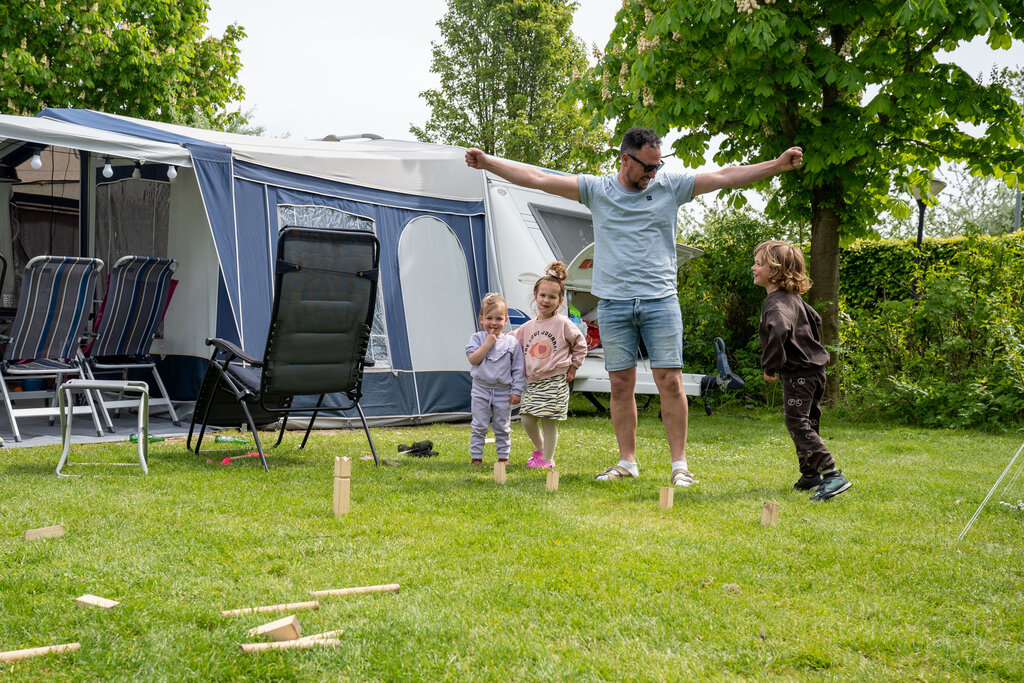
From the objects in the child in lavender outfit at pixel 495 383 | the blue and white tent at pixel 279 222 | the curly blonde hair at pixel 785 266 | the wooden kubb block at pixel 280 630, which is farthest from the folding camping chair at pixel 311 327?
the wooden kubb block at pixel 280 630

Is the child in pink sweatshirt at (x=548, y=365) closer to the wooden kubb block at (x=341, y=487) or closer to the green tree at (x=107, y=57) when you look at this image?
the wooden kubb block at (x=341, y=487)

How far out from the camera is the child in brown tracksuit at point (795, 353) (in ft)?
14.8

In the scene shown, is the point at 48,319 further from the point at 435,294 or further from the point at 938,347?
the point at 938,347

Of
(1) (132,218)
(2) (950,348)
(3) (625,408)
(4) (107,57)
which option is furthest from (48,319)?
(4) (107,57)

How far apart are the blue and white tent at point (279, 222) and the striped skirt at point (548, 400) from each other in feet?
7.59

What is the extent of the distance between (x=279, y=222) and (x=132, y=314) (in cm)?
132

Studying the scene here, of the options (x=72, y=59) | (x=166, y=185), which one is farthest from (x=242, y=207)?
(x=72, y=59)

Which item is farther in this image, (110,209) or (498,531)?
(110,209)

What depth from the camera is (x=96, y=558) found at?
296cm

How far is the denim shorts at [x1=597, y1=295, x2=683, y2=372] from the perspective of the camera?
470 cm

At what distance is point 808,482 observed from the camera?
4.59 m

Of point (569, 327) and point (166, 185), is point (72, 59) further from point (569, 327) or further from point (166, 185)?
point (569, 327)

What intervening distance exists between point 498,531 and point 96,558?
143cm

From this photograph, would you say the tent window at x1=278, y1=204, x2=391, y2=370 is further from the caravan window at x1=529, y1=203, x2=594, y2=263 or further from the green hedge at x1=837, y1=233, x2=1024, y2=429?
the green hedge at x1=837, y1=233, x2=1024, y2=429
